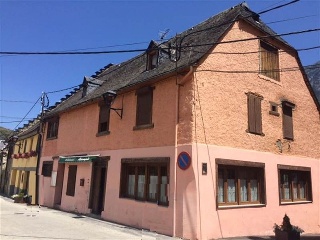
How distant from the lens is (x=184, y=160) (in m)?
10.3

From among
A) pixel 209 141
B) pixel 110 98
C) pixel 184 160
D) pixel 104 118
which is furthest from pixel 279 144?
pixel 104 118

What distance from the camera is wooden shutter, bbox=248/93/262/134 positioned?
1247 cm

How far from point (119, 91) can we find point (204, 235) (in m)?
7.63

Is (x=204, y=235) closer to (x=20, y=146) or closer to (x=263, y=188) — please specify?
(x=263, y=188)

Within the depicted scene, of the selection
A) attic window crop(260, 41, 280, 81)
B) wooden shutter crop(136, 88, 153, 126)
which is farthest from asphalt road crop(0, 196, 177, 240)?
attic window crop(260, 41, 280, 81)

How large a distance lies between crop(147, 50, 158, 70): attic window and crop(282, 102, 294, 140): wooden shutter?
6.49 metres

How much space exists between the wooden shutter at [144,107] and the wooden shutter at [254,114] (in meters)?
4.15

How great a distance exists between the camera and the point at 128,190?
520 inches

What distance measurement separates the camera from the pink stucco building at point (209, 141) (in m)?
10.5

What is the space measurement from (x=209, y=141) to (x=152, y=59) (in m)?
5.95

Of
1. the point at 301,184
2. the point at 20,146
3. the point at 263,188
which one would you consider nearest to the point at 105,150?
the point at 263,188

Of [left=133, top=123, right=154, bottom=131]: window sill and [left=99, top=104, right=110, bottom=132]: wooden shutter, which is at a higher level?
[left=99, top=104, right=110, bottom=132]: wooden shutter

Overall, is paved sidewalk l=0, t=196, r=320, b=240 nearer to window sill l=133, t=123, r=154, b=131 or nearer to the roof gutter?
window sill l=133, t=123, r=154, b=131

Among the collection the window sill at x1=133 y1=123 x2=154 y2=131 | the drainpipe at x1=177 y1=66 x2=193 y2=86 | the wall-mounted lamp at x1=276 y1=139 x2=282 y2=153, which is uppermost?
the drainpipe at x1=177 y1=66 x2=193 y2=86
